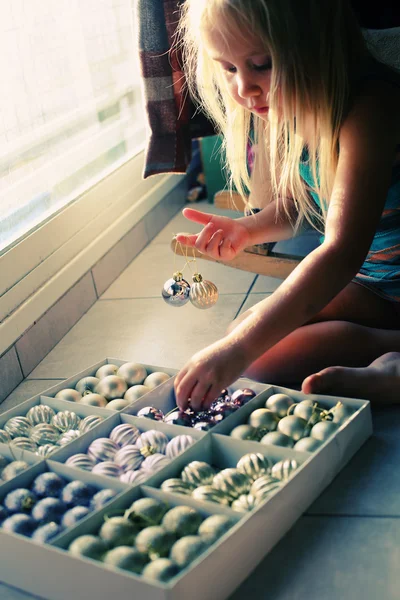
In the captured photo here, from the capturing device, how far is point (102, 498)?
823 millimetres

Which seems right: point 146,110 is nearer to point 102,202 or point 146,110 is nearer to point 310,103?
point 102,202

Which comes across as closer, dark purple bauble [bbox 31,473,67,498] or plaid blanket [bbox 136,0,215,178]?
dark purple bauble [bbox 31,473,67,498]

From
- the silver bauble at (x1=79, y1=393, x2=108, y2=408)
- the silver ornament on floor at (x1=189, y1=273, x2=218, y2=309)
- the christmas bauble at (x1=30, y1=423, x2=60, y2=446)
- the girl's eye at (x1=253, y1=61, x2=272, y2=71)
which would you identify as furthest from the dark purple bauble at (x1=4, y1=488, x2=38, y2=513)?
the girl's eye at (x1=253, y1=61, x2=272, y2=71)

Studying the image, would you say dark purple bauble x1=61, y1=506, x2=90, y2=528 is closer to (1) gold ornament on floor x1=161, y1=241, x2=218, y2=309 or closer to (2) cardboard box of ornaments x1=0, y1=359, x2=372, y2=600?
(2) cardboard box of ornaments x1=0, y1=359, x2=372, y2=600

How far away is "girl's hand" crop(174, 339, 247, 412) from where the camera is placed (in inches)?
36.3

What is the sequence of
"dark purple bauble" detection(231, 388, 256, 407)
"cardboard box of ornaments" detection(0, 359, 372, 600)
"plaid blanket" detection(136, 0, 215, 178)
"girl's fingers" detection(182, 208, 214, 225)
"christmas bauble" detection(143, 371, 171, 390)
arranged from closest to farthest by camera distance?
"cardboard box of ornaments" detection(0, 359, 372, 600), "dark purple bauble" detection(231, 388, 256, 407), "christmas bauble" detection(143, 371, 171, 390), "girl's fingers" detection(182, 208, 214, 225), "plaid blanket" detection(136, 0, 215, 178)

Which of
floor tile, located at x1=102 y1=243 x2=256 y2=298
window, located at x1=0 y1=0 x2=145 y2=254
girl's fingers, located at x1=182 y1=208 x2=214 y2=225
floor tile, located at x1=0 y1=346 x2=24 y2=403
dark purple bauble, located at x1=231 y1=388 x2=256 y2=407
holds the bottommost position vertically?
floor tile, located at x1=102 y1=243 x2=256 y2=298

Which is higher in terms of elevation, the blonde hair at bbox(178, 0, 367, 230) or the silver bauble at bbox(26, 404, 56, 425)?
the blonde hair at bbox(178, 0, 367, 230)

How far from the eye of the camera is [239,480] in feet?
2.75

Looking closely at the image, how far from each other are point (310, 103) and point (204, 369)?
409 millimetres

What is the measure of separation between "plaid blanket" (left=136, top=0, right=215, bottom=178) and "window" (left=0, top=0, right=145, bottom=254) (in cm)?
20

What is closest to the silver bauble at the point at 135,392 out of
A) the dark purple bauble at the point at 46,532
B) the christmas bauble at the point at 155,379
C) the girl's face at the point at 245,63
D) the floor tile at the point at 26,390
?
the christmas bauble at the point at 155,379

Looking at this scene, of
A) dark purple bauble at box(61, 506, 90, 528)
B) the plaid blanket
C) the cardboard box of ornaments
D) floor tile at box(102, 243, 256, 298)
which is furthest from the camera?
floor tile at box(102, 243, 256, 298)

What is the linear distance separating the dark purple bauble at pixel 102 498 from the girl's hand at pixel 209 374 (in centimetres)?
16
